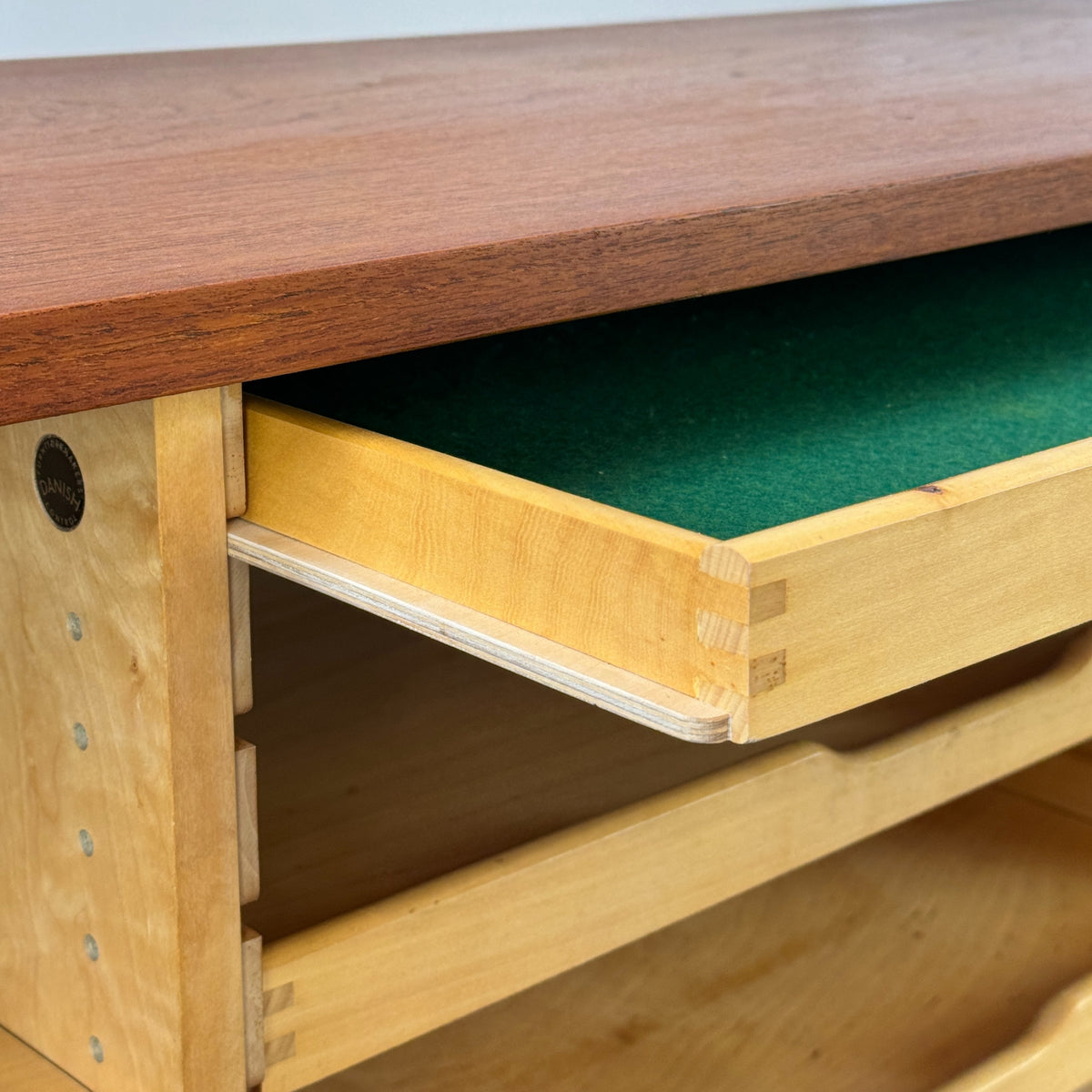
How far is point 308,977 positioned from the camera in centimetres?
Result: 63

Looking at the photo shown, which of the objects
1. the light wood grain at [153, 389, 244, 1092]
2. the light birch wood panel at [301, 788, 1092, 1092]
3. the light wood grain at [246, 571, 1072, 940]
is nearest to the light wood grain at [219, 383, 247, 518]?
the light wood grain at [153, 389, 244, 1092]

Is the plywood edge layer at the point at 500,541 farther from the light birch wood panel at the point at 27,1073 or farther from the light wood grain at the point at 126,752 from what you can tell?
the light birch wood panel at the point at 27,1073

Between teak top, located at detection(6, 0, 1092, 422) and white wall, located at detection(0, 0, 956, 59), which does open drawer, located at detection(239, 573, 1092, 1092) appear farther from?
white wall, located at detection(0, 0, 956, 59)

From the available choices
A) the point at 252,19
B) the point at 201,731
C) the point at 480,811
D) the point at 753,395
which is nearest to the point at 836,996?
the point at 480,811

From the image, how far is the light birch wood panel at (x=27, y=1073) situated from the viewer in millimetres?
713

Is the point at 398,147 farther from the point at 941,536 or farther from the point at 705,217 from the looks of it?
the point at 941,536

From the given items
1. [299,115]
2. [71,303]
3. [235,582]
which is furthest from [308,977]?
[299,115]

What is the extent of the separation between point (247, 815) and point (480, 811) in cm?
21

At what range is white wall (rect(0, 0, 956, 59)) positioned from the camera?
4.10 feet

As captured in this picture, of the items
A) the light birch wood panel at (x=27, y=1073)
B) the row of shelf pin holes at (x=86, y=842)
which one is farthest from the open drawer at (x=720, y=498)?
the light birch wood panel at (x=27, y=1073)

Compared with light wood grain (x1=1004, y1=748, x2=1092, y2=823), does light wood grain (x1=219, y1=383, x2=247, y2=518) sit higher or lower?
higher

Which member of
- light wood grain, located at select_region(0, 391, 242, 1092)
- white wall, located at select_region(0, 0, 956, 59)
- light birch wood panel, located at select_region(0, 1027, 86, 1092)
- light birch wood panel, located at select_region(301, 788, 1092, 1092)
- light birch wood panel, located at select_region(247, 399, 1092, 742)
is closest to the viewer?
light birch wood panel, located at select_region(247, 399, 1092, 742)

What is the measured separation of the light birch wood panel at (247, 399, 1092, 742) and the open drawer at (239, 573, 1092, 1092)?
189 mm

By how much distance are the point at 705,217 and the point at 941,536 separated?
170 millimetres
